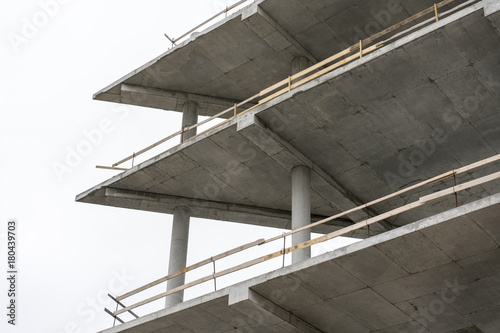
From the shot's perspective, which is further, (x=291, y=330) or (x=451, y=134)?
(x=451, y=134)

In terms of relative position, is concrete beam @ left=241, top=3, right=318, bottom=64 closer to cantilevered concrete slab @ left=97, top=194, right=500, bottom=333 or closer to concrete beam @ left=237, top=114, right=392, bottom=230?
concrete beam @ left=237, top=114, right=392, bottom=230

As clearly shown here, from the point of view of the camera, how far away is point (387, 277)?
1597cm

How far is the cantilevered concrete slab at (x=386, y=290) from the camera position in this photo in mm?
14859

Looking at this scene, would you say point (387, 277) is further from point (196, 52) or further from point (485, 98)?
point (196, 52)

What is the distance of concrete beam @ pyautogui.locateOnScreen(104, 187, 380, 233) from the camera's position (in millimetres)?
22984

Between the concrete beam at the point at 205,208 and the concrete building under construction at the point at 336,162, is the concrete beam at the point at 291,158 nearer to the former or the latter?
the concrete building under construction at the point at 336,162

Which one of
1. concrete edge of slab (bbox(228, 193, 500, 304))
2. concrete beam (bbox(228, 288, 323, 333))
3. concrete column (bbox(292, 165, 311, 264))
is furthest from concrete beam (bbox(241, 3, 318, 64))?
Answer: concrete beam (bbox(228, 288, 323, 333))

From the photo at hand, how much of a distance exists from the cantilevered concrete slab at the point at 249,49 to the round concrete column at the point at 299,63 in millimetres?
128

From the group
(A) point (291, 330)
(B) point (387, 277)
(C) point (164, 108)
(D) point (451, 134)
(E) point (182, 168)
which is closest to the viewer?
(B) point (387, 277)

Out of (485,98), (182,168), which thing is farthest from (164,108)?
(485,98)

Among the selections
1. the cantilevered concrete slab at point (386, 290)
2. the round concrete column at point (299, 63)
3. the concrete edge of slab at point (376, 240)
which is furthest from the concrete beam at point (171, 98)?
the concrete edge of slab at point (376, 240)

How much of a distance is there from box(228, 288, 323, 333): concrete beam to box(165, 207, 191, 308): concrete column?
4348 millimetres

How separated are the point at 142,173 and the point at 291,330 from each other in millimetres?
6833

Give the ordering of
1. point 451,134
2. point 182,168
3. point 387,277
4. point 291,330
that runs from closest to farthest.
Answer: point 387,277 → point 291,330 → point 451,134 → point 182,168
